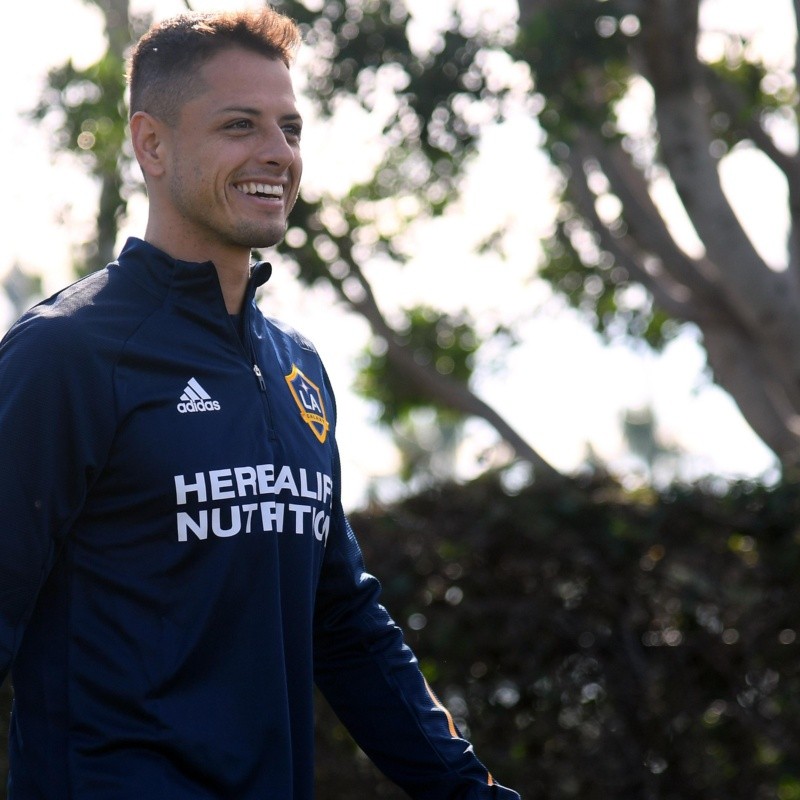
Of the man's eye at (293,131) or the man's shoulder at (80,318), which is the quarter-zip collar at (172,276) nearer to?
the man's shoulder at (80,318)

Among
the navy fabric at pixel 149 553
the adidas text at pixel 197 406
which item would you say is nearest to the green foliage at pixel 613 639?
the navy fabric at pixel 149 553

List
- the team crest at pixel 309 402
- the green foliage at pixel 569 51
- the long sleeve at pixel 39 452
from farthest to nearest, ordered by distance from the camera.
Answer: the green foliage at pixel 569 51
the team crest at pixel 309 402
the long sleeve at pixel 39 452

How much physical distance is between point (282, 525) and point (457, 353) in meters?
10.0

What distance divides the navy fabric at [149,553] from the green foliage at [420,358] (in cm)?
925

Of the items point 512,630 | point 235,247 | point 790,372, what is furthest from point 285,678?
point 790,372

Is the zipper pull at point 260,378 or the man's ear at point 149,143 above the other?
the man's ear at point 149,143

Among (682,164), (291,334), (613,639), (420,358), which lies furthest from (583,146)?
(291,334)

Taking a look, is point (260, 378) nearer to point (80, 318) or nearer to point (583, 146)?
point (80, 318)

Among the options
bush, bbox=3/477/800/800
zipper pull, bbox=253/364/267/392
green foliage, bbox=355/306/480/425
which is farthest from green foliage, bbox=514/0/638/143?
zipper pull, bbox=253/364/267/392

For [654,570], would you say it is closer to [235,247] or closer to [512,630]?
[512,630]

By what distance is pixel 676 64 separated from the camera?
923 cm

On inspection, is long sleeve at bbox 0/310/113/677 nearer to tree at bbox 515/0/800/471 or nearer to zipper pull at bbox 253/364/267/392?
zipper pull at bbox 253/364/267/392

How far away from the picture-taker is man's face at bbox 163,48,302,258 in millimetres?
2570

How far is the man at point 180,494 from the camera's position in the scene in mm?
2225
